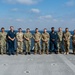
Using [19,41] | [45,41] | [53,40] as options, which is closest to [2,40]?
[19,41]

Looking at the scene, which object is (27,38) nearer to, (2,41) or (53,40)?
(2,41)

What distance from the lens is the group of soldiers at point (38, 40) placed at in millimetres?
14375

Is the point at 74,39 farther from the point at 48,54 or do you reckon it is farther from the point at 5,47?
the point at 5,47

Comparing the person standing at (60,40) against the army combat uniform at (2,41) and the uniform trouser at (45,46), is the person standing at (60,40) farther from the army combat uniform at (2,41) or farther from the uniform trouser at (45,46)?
the army combat uniform at (2,41)

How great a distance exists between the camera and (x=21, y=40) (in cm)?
1443

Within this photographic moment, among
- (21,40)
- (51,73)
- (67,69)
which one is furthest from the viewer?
(21,40)

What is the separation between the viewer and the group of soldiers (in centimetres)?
1438

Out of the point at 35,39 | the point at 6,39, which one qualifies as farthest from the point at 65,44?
the point at 6,39

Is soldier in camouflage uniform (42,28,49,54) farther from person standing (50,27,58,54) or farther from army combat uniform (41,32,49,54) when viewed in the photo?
person standing (50,27,58,54)

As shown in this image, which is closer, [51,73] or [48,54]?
[51,73]

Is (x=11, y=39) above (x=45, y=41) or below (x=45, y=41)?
above

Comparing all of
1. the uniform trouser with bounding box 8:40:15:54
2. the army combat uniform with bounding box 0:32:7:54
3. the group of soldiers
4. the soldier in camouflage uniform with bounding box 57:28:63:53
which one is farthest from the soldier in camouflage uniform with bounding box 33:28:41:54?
the army combat uniform with bounding box 0:32:7:54

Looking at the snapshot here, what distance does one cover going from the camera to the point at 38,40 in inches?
572

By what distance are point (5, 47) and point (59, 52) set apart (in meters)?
3.48
